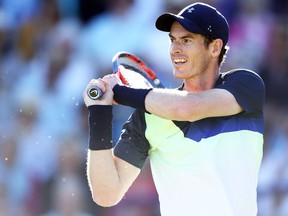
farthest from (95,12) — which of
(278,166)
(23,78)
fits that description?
(278,166)

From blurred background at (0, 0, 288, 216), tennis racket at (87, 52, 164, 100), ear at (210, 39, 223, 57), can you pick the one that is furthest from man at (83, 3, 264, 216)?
blurred background at (0, 0, 288, 216)

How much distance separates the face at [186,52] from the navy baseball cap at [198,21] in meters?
0.06

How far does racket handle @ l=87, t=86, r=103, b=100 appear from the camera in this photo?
4.87 metres

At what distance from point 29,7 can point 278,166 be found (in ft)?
12.0

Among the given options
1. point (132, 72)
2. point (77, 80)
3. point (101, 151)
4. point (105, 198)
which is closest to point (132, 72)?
point (132, 72)

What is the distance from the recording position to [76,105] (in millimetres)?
9148

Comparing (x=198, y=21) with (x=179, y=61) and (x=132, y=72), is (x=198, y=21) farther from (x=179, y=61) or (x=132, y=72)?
(x=132, y=72)

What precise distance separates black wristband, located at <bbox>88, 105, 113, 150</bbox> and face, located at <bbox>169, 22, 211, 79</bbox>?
50cm

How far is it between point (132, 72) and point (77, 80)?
385 centimetres

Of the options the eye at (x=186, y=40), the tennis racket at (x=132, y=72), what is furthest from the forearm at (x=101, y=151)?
the eye at (x=186, y=40)

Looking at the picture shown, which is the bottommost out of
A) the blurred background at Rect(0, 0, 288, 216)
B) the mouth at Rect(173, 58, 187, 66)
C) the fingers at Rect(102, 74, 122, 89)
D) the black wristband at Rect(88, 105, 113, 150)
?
the blurred background at Rect(0, 0, 288, 216)

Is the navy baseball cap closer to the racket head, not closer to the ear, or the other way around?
the ear

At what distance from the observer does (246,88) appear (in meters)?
5.00

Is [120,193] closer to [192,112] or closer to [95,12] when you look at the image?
[192,112]
